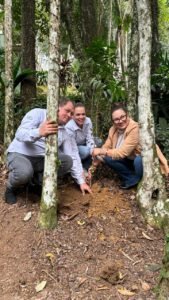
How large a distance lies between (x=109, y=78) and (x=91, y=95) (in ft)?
1.18

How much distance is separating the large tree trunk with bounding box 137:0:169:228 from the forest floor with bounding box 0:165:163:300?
180 mm

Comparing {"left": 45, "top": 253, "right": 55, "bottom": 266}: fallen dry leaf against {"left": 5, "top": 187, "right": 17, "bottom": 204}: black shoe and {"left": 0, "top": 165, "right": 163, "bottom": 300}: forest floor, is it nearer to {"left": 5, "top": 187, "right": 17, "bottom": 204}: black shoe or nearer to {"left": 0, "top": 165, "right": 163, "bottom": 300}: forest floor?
{"left": 0, "top": 165, "right": 163, "bottom": 300}: forest floor

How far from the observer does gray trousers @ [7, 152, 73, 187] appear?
445 centimetres

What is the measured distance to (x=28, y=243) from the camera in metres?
4.01

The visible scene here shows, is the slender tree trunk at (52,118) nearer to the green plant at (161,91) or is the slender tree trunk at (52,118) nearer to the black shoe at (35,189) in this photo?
the black shoe at (35,189)

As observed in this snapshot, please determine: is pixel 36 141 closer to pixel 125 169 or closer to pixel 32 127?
pixel 32 127

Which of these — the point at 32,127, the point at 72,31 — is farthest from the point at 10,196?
the point at 72,31

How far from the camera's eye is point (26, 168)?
445 centimetres

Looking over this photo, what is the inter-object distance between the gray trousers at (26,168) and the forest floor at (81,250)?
28cm

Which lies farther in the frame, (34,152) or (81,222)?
(34,152)

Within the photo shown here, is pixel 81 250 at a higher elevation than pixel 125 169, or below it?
below

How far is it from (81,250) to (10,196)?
4.15ft

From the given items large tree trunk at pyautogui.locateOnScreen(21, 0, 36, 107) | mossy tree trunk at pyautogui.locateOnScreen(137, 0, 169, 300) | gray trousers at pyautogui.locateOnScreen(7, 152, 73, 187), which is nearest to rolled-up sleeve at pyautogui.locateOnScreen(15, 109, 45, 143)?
gray trousers at pyautogui.locateOnScreen(7, 152, 73, 187)

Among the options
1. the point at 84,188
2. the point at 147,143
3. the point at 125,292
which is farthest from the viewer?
the point at 84,188
